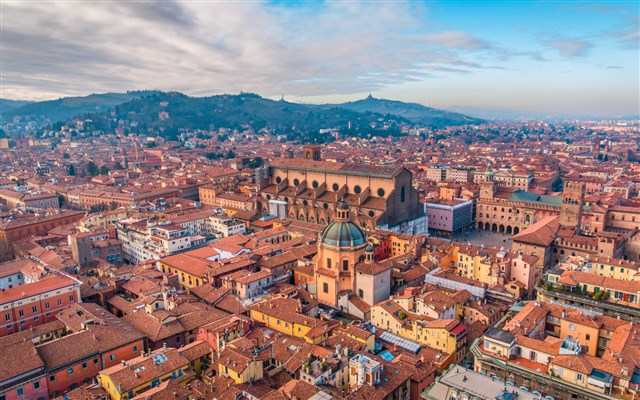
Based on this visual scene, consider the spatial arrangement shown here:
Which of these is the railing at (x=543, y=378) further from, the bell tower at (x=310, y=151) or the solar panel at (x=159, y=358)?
the bell tower at (x=310, y=151)

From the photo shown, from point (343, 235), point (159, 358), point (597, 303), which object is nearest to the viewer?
point (159, 358)

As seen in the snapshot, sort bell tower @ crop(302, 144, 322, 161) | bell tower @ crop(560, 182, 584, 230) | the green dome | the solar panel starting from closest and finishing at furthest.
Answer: the solar panel, the green dome, bell tower @ crop(560, 182, 584, 230), bell tower @ crop(302, 144, 322, 161)

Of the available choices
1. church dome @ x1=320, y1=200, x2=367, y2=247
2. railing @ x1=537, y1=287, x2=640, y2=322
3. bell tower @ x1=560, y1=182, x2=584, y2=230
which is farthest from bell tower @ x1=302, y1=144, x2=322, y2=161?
railing @ x1=537, y1=287, x2=640, y2=322

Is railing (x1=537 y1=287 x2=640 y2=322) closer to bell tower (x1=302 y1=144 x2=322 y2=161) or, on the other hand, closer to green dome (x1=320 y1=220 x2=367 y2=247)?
green dome (x1=320 y1=220 x2=367 y2=247)

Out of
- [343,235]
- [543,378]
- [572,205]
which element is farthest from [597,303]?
[572,205]

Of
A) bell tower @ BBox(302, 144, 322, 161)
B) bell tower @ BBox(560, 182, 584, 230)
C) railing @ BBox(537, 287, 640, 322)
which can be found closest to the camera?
railing @ BBox(537, 287, 640, 322)

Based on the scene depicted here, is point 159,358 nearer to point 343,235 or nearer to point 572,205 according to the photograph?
point 343,235

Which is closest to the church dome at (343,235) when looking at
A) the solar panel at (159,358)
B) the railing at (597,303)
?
the railing at (597,303)

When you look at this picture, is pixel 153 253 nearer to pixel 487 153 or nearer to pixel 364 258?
pixel 364 258

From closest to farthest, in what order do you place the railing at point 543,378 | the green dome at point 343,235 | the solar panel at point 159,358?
the railing at point 543,378 < the solar panel at point 159,358 < the green dome at point 343,235
